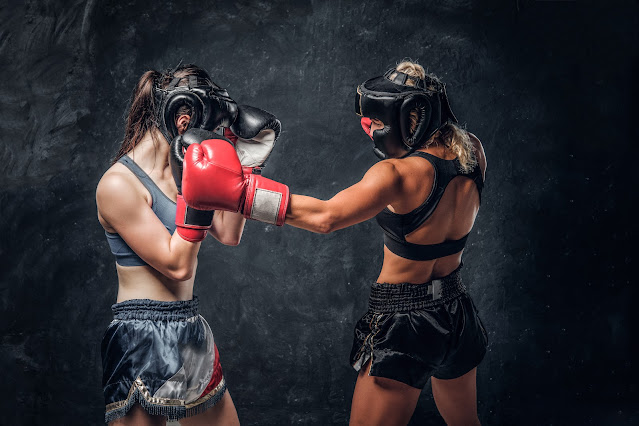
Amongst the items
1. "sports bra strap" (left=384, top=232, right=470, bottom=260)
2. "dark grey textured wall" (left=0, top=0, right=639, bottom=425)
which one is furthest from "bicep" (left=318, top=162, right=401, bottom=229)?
"dark grey textured wall" (left=0, top=0, right=639, bottom=425)

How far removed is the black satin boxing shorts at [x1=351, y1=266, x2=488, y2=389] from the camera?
2904 mm

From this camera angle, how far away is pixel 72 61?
421 centimetres

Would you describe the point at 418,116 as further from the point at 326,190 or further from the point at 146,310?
the point at 326,190

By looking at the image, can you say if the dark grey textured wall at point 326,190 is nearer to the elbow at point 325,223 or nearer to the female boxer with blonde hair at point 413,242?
the female boxer with blonde hair at point 413,242

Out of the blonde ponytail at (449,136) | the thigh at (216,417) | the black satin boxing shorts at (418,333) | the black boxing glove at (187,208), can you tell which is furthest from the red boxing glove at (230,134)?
the thigh at (216,417)

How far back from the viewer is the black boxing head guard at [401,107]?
2828 mm

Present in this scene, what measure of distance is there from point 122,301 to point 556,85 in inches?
127

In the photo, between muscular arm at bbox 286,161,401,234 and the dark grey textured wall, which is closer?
muscular arm at bbox 286,161,401,234

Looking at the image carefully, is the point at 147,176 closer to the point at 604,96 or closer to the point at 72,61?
the point at 72,61

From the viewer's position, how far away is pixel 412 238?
9.65ft

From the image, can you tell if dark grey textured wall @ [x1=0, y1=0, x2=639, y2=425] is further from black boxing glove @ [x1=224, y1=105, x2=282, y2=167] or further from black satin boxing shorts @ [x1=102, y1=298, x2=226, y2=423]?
black satin boxing shorts @ [x1=102, y1=298, x2=226, y2=423]

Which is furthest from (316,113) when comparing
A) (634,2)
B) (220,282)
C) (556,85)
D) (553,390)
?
(553,390)

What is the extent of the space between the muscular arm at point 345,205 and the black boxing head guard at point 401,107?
9.0 inches

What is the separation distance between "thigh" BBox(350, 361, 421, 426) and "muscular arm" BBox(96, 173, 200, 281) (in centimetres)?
99
